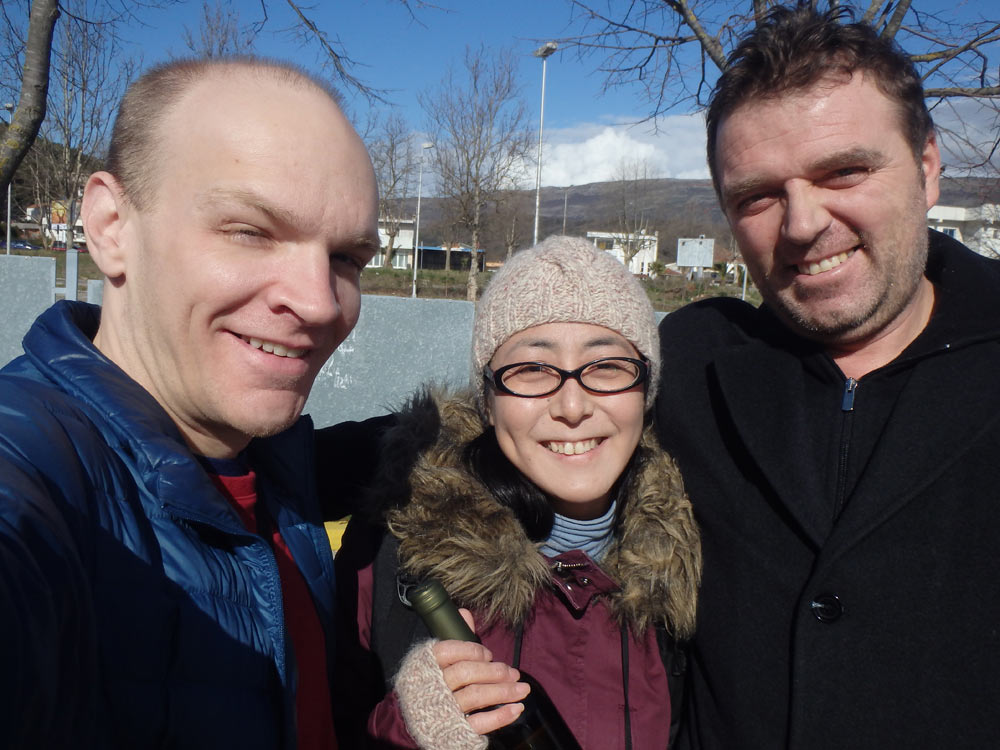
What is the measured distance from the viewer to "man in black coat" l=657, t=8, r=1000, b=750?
162 centimetres

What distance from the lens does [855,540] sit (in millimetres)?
1664

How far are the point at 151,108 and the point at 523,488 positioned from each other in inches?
54.8

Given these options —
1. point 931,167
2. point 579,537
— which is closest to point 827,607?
point 579,537

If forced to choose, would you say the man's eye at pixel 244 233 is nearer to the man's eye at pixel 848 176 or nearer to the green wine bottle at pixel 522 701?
the green wine bottle at pixel 522 701

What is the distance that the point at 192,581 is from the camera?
122 centimetres

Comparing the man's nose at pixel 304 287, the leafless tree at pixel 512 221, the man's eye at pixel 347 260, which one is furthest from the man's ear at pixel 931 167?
the leafless tree at pixel 512 221

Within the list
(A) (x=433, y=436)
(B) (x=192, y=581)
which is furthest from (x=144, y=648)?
(A) (x=433, y=436)

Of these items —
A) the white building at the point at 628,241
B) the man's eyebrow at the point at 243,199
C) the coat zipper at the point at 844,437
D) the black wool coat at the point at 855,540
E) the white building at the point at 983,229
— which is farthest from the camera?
the white building at the point at 628,241

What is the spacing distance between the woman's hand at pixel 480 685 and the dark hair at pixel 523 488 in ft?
1.89

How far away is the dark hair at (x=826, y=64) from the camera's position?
78.7 inches

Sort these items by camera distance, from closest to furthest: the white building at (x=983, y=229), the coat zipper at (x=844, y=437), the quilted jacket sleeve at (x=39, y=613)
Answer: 1. the quilted jacket sleeve at (x=39, y=613)
2. the coat zipper at (x=844, y=437)
3. the white building at (x=983, y=229)

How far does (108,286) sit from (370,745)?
51.6 inches

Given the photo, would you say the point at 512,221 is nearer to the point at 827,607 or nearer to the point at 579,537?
the point at 579,537

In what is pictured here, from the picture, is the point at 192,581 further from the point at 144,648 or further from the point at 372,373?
the point at 372,373
